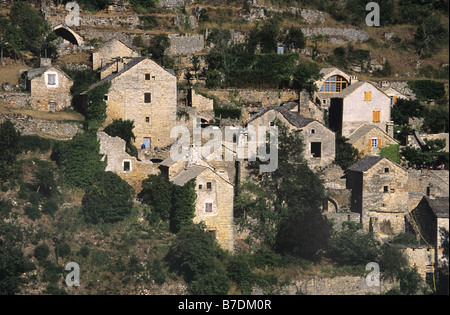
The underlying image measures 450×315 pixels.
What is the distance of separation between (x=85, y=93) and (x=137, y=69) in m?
2.93

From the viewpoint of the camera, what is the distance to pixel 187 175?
44188 mm

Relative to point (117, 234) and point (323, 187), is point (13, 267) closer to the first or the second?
point (117, 234)

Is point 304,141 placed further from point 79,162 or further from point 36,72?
point 36,72

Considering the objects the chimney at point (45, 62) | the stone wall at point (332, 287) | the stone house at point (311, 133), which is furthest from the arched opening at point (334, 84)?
the chimney at point (45, 62)

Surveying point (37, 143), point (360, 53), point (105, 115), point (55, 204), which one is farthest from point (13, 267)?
point (360, 53)

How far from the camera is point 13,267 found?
4059 cm

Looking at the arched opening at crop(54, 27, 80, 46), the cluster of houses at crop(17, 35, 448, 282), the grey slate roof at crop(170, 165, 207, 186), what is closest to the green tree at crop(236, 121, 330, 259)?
the cluster of houses at crop(17, 35, 448, 282)

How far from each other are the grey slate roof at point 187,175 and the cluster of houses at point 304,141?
0.23 ft

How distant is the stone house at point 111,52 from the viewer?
53.4 m

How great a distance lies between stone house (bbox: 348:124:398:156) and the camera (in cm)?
5031

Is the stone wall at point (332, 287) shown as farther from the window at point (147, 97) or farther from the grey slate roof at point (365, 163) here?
the window at point (147, 97)

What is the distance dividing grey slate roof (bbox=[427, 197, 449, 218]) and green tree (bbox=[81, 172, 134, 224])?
46.1ft

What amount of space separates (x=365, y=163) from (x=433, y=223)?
14.3 ft

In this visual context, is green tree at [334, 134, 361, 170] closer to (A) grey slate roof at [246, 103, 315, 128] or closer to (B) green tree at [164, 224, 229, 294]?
(A) grey slate roof at [246, 103, 315, 128]
